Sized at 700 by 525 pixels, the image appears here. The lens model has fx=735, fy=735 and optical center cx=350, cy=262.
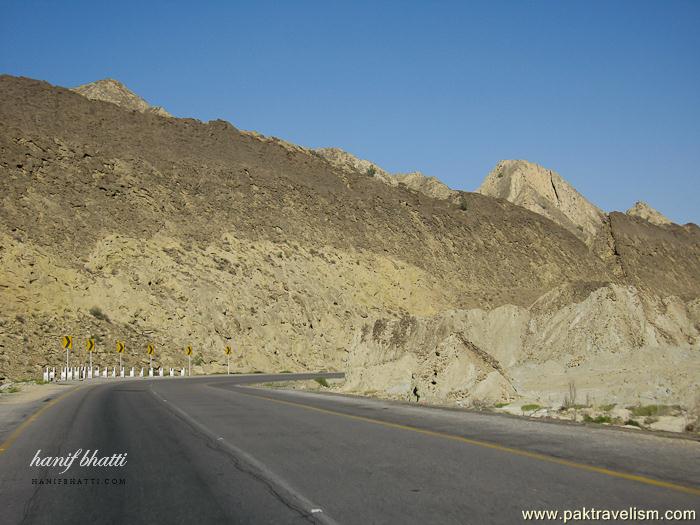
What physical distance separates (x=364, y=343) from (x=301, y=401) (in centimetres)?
1834

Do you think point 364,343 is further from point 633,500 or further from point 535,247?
point 535,247

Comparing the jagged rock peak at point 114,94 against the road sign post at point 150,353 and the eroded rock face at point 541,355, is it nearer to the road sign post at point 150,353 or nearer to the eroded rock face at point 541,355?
the road sign post at point 150,353

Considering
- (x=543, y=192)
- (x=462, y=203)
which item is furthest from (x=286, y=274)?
(x=543, y=192)

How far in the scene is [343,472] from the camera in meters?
9.21

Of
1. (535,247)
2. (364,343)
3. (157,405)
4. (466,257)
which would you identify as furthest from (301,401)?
(535,247)

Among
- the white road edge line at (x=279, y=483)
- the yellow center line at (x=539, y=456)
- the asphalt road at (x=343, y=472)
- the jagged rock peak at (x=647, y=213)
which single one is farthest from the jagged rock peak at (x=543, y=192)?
the white road edge line at (x=279, y=483)

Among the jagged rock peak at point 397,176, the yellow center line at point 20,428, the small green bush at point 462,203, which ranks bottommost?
the yellow center line at point 20,428

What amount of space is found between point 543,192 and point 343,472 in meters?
144

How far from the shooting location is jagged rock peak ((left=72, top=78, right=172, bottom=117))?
121188 mm

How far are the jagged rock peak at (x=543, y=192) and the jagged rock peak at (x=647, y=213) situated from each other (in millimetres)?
7472

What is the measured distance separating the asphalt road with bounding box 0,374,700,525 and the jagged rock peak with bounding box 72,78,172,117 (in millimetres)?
113380

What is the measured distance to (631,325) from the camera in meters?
32.8

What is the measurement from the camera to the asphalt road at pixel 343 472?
23.3 feet

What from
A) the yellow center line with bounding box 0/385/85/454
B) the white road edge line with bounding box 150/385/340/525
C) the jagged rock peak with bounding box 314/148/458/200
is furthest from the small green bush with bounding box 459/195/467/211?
the white road edge line with bounding box 150/385/340/525
